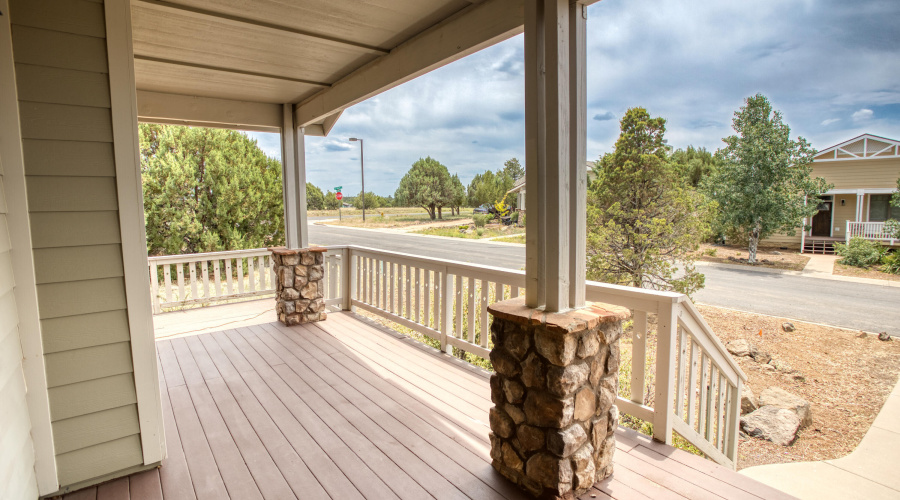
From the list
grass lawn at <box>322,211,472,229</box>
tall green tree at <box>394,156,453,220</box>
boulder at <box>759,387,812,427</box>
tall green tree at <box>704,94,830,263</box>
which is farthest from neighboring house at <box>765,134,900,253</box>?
tall green tree at <box>394,156,453,220</box>

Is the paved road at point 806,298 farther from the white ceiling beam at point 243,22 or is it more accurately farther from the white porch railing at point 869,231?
the white ceiling beam at point 243,22

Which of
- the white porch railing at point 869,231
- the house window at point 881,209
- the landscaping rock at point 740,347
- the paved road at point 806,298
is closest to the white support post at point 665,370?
the landscaping rock at point 740,347

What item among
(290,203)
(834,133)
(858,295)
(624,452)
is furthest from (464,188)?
(624,452)

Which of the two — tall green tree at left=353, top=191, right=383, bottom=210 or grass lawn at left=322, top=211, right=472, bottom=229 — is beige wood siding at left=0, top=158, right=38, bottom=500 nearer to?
grass lawn at left=322, top=211, right=472, bottom=229

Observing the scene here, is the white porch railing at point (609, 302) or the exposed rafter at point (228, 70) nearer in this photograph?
the white porch railing at point (609, 302)

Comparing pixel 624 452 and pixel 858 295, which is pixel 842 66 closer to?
pixel 858 295

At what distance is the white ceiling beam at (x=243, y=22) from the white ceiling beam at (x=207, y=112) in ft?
6.99

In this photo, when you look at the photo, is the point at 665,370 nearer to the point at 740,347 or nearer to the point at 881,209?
the point at 740,347

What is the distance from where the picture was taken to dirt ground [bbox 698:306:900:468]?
3.96m

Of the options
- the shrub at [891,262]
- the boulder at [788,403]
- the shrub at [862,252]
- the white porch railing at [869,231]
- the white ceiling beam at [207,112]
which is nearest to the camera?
the white ceiling beam at [207,112]

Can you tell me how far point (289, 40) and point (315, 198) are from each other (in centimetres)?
3564

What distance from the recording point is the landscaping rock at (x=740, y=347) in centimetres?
575

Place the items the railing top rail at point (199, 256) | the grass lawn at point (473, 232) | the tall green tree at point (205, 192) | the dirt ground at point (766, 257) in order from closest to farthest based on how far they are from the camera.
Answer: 1. the railing top rail at point (199, 256)
2. the tall green tree at point (205, 192)
3. the dirt ground at point (766, 257)
4. the grass lawn at point (473, 232)

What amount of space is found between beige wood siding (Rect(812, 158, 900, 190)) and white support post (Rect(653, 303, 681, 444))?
1056cm
